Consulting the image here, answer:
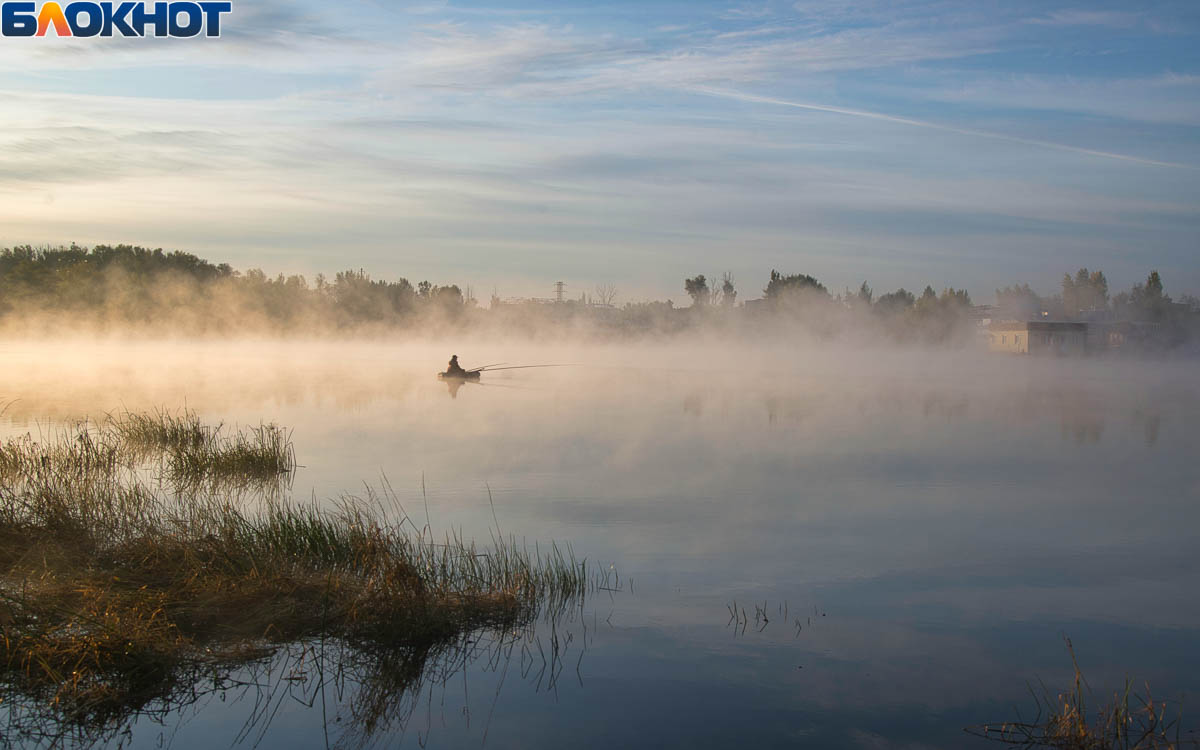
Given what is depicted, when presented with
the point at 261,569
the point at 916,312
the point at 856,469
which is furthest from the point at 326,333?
the point at 261,569

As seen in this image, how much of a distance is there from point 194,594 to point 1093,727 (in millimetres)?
5553

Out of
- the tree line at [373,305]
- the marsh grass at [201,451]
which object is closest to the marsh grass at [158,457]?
the marsh grass at [201,451]

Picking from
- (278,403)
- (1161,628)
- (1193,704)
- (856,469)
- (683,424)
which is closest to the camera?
(1193,704)

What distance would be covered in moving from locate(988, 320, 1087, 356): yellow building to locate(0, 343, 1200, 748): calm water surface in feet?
158

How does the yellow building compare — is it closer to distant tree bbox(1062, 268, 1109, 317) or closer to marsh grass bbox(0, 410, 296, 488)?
distant tree bbox(1062, 268, 1109, 317)

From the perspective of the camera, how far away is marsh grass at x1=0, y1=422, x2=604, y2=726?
5.66m

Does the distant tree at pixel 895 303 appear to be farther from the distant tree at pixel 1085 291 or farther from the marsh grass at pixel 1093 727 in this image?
the marsh grass at pixel 1093 727

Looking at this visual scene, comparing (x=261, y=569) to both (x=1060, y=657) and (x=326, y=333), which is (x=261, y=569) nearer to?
(x=1060, y=657)

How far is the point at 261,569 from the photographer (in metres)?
7.14

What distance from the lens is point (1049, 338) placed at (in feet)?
242

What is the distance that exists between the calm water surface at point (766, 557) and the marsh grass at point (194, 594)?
0.36m

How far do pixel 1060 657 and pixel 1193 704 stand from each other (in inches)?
38.8

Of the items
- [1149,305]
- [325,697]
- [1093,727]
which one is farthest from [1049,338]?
[325,697]

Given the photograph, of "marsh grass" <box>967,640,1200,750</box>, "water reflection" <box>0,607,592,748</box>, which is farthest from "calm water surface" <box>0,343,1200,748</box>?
"marsh grass" <box>967,640,1200,750</box>
